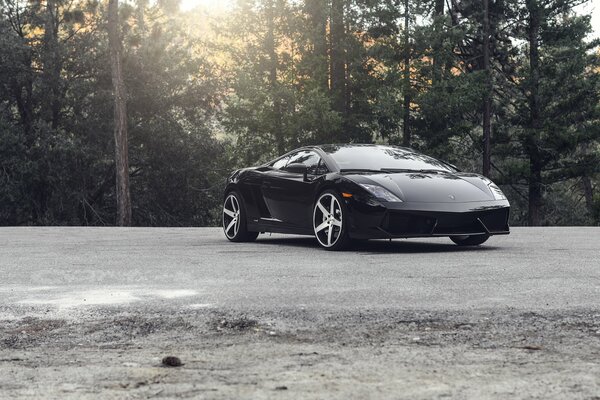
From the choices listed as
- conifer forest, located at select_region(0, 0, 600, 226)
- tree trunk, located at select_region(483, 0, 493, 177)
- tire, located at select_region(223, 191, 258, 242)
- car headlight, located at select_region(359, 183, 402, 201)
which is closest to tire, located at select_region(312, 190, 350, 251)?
car headlight, located at select_region(359, 183, 402, 201)

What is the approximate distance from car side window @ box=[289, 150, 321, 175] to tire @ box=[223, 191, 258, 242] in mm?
1167

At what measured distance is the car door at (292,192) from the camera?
11951 mm

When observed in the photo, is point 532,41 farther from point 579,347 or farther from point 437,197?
point 579,347

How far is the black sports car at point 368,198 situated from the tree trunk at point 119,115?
21703mm

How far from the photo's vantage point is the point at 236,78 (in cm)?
4188

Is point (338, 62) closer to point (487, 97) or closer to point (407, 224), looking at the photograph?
point (487, 97)

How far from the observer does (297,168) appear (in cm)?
1236

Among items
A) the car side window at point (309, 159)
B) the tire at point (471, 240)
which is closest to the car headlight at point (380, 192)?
the car side window at point (309, 159)

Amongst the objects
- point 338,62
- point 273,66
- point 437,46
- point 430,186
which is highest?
point 437,46

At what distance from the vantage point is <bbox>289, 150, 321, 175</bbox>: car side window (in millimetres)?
12081

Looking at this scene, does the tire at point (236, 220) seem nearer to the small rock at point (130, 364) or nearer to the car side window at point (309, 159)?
the car side window at point (309, 159)

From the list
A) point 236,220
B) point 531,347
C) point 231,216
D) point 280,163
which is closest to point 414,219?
point 280,163

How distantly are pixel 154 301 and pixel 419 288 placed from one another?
7.13 feet

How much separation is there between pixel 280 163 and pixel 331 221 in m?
1.81
